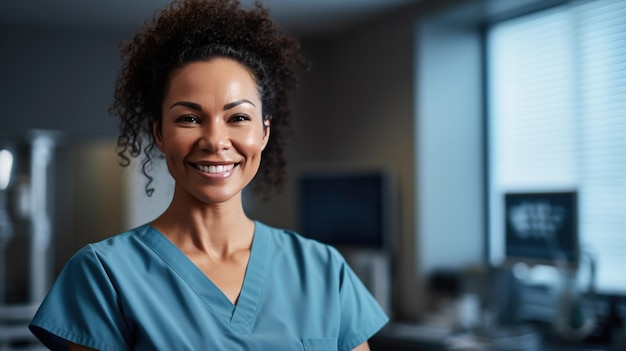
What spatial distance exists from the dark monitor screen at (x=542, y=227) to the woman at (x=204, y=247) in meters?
1.44

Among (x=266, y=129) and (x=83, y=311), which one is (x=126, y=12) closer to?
(x=266, y=129)

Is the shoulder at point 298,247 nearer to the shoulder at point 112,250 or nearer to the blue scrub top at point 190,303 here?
the blue scrub top at point 190,303

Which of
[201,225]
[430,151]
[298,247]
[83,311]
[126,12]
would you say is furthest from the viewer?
[126,12]

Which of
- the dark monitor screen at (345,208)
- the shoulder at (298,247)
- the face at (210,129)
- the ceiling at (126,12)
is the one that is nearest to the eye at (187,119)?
the face at (210,129)

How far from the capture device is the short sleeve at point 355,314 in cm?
113

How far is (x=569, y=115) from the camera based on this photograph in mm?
3086

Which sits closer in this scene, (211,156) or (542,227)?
A: (211,156)

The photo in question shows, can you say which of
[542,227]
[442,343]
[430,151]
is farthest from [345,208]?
[542,227]

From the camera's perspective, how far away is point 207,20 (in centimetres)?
107

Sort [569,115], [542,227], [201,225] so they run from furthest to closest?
[569,115] < [542,227] < [201,225]

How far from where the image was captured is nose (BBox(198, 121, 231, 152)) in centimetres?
99

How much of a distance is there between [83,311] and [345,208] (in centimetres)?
280

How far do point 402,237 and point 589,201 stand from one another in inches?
39.3

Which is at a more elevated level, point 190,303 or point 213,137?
point 213,137
